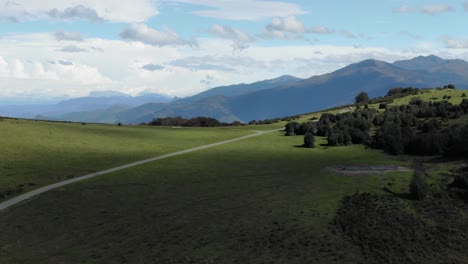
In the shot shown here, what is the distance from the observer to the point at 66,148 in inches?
2616

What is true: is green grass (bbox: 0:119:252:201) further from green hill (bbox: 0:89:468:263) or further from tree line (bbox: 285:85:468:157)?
tree line (bbox: 285:85:468:157)

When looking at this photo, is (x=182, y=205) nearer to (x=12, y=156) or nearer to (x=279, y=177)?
(x=279, y=177)

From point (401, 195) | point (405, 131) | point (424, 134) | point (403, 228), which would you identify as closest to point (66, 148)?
point (401, 195)

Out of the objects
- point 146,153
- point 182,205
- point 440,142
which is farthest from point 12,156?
point 440,142

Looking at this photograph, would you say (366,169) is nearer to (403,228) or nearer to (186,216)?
(403,228)

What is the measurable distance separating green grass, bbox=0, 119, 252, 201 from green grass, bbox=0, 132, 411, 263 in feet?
18.4

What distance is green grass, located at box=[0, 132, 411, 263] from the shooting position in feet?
101

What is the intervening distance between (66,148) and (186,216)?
3599 centimetres

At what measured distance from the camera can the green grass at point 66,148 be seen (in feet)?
160

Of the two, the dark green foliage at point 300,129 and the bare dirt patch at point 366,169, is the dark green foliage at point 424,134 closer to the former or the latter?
the bare dirt patch at point 366,169

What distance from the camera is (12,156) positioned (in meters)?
56.4

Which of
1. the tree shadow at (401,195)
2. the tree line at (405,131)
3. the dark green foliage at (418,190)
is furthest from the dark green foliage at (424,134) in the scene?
the tree shadow at (401,195)

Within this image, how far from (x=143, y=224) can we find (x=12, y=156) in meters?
30.1

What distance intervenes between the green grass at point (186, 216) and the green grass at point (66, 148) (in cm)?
560
